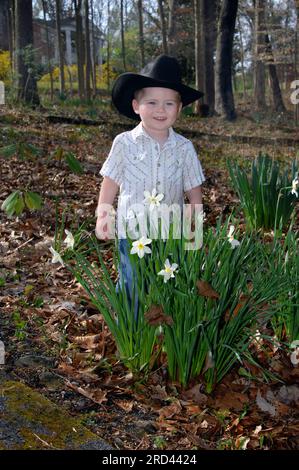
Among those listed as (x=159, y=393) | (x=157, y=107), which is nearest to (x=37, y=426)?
(x=159, y=393)

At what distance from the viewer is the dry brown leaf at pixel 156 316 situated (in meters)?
2.41

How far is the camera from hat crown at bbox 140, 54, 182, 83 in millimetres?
2793

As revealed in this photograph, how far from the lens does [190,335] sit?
2.52 meters

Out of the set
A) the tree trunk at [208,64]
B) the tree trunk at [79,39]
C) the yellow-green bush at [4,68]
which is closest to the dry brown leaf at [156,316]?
the yellow-green bush at [4,68]

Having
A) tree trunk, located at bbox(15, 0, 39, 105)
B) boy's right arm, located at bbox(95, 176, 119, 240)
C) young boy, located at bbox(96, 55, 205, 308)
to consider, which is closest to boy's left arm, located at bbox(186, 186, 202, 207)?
young boy, located at bbox(96, 55, 205, 308)

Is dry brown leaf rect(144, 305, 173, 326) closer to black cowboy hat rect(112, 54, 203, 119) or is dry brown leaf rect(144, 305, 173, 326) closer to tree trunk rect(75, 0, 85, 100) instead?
black cowboy hat rect(112, 54, 203, 119)

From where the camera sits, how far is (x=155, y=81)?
109 inches

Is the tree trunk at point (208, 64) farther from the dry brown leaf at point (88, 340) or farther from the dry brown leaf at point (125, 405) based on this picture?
the dry brown leaf at point (125, 405)

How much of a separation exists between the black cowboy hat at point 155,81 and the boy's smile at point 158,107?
4cm

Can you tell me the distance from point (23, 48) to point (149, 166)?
402 inches

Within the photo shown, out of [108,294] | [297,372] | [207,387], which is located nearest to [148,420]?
[207,387]

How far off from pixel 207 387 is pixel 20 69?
10.6m

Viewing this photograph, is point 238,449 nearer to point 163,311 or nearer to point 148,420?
point 148,420

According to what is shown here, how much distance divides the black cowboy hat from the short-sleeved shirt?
7.2 inches
